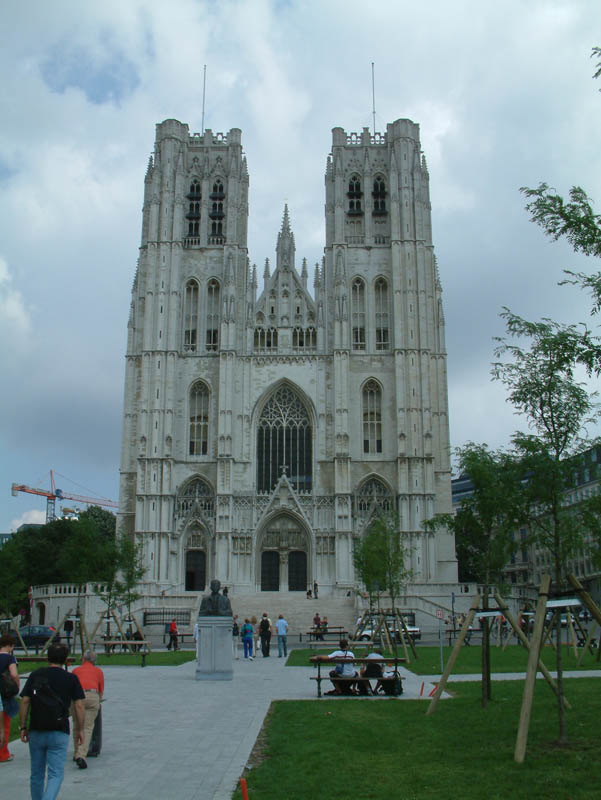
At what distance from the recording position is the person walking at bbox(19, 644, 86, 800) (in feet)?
23.3

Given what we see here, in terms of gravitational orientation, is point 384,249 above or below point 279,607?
above

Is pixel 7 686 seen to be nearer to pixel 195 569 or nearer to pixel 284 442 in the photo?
pixel 195 569

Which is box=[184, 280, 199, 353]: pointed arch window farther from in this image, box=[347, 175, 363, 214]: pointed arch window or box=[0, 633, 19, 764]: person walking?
box=[0, 633, 19, 764]: person walking

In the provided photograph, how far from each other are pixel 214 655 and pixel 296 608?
26275 mm

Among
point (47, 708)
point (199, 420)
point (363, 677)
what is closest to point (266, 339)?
point (199, 420)

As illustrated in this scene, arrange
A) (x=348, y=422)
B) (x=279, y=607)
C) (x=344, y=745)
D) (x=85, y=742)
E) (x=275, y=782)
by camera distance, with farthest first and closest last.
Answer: (x=348, y=422)
(x=279, y=607)
(x=344, y=745)
(x=85, y=742)
(x=275, y=782)

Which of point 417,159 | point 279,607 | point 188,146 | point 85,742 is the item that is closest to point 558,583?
point 85,742

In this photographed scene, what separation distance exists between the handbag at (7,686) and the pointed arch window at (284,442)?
42.7 meters

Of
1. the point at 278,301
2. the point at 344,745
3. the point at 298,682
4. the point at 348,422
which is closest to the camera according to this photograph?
the point at 344,745

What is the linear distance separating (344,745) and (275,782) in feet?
6.71

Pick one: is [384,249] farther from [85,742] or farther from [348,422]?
[85,742]

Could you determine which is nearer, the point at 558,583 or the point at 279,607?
the point at 558,583

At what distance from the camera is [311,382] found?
177 feet

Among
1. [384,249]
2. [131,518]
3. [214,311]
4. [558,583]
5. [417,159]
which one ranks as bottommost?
[558,583]
